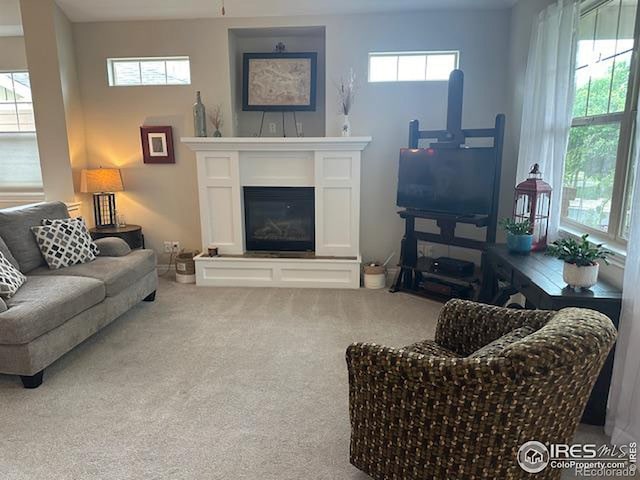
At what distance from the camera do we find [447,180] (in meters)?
3.85

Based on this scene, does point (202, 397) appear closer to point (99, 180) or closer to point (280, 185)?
point (280, 185)

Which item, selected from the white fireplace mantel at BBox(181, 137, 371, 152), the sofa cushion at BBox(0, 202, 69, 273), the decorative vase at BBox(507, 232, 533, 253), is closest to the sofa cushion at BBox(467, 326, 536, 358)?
the decorative vase at BBox(507, 232, 533, 253)

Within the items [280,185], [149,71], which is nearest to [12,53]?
[149,71]

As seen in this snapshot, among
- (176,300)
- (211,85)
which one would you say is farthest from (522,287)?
(211,85)

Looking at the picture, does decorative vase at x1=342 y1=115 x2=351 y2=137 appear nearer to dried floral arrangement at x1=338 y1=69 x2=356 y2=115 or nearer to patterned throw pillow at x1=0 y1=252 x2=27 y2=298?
dried floral arrangement at x1=338 y1=69 x2=356 y2=115

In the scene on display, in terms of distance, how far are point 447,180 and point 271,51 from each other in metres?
2.34

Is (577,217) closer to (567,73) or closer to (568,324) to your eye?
(567,73)

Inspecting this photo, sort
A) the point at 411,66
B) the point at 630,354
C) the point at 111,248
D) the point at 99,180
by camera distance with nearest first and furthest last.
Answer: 1. the point at 630,354
2. the point at 111,248
3. the point at 411,66
4. the point at 99,180

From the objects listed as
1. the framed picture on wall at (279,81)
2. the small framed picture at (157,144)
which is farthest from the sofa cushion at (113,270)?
the framed picture on wall at (279,81)

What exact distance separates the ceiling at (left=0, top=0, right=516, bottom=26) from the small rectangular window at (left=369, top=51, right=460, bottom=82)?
0.42m

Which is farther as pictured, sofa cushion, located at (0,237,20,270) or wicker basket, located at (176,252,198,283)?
wicker basket, located at (176,252,198,283)

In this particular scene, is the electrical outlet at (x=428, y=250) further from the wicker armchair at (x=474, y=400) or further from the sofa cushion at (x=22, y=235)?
the sofa cushion at (x=22, y=235)

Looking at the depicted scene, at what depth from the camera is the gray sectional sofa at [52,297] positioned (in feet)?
8.14

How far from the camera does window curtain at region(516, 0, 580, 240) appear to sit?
285cm
